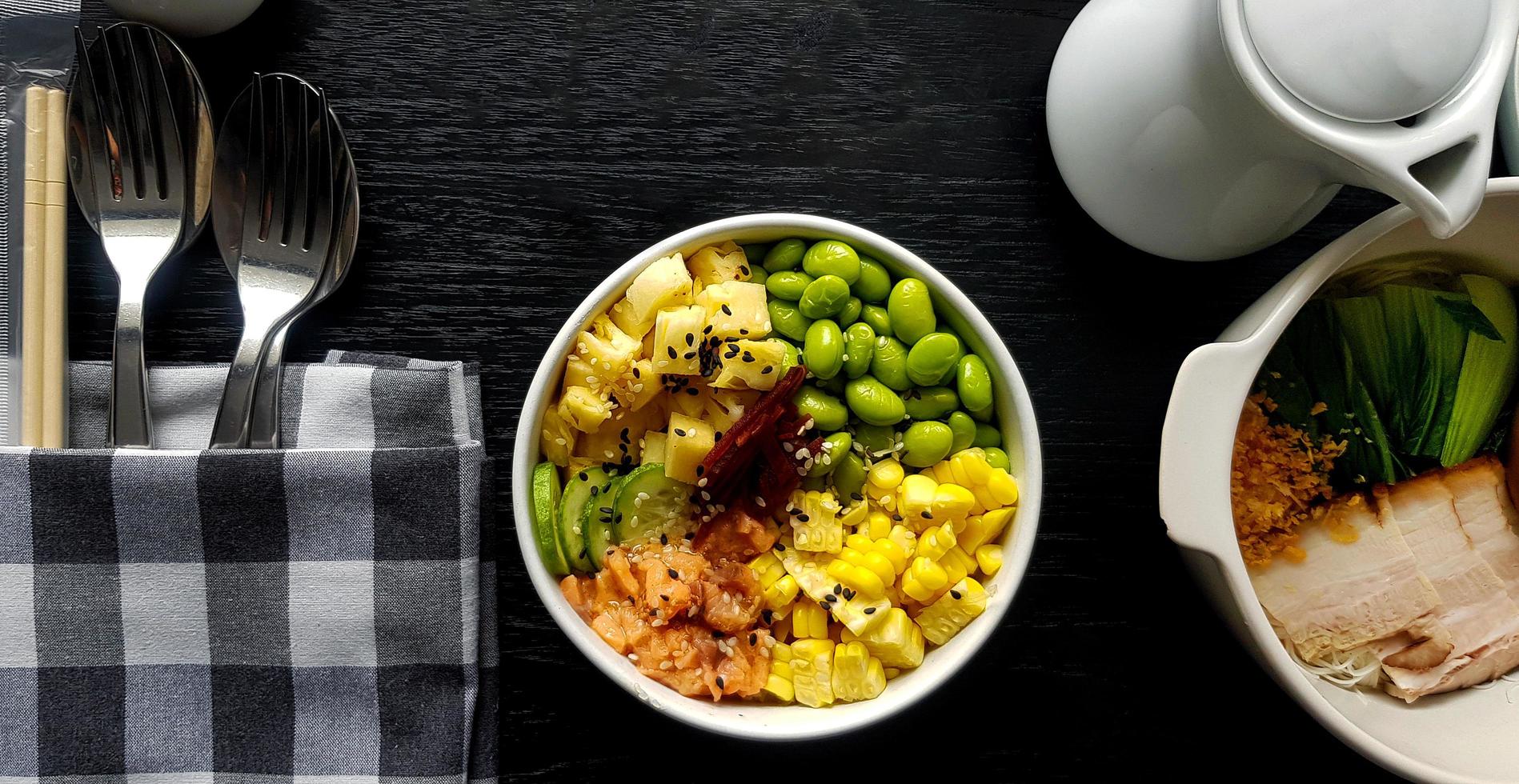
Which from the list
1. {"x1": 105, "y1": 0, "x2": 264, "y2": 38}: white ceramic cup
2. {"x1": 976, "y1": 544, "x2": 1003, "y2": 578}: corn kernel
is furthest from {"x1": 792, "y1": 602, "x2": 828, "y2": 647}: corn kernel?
{"x1": 105, "y1": 0, "x2": 264, "y2": 38}: white ceramic cup

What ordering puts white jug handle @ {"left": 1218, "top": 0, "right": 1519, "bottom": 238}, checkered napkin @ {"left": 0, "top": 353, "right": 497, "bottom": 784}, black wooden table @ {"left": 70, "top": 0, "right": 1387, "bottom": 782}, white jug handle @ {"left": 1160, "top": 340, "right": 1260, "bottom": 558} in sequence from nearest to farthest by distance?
white jug handle @ {"left": 1218, "top": 0, "right": 1519, "bottom": 238}
white jug handle @ {"left": 1160, "top": 340, "right": 1260, "bottom": 558}
checkered napkin @ {"left": 0, "top": 353, "right": 497, "bottom": 784}
black wooden table @ {"left": 70, "top": 0, "right": 1387, "bottom": 782}

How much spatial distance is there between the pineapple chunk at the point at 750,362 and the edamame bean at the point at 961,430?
260 mm

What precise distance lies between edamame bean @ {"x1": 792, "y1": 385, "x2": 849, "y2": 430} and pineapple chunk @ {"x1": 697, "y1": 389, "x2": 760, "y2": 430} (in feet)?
0.21

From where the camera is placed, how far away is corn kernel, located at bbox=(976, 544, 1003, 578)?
1.26 meters

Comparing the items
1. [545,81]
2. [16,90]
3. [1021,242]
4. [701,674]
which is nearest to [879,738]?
[701,674]

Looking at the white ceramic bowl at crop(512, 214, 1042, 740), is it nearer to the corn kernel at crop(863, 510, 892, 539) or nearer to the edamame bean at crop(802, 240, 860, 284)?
the edamame bean at crop(802, 240, 860, 284)

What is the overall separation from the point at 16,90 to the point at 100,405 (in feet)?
1.56

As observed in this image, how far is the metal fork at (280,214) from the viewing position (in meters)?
1.38

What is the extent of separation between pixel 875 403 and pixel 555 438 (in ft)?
1.48

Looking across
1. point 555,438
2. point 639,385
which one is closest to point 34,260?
point 555,438

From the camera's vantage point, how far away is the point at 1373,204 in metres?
1.49

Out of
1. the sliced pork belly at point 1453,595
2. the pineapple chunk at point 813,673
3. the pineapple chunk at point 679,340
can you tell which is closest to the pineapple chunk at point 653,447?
the pineapple chunk at point 679,340

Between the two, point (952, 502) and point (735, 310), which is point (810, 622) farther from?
point (735, 310)

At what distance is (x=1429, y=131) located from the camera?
0.98 m
